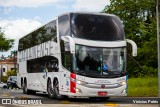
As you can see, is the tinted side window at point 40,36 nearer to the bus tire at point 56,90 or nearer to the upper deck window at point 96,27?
the upper deck window at point 96,27

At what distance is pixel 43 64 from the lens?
24859 mm

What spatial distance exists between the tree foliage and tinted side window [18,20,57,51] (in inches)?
748

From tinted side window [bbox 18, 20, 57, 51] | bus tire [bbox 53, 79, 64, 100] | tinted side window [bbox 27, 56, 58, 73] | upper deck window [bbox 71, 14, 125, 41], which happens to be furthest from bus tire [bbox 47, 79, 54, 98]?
upper deck window [bbox 71, 14, 125, 41]

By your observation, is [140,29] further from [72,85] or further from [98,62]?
[72,85]

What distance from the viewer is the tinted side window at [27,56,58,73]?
22.7 meters

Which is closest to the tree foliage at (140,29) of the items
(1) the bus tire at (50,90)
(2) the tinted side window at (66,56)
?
(1) the bus tire at (50,90)

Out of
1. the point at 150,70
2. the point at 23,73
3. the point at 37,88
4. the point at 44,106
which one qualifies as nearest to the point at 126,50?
the point at 44,106

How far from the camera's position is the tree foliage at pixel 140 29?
49.1 metres

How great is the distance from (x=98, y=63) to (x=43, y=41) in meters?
5.44

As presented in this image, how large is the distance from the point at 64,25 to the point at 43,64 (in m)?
4.08

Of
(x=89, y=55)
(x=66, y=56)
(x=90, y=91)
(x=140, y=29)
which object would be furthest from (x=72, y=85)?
(x=140, y=29)

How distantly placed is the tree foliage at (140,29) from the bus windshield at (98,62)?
2598 cm

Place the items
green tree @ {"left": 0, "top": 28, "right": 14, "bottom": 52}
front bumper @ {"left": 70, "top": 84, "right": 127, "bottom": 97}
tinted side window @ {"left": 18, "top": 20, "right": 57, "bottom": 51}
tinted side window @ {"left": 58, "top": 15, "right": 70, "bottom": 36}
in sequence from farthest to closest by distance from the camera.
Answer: green tree @ {"left": 0, "top": 28, "right": 14, "bottom": 52}
tinted side window @ {"left": 18, "top": 20, "right": 57, "bottom": 51}
tinted side window @ {"left": 58, "top": 15, "right": 70, "bottom": 36}
front bumper @ {"left": 70, "top": 84, "right": 127, "bottom": 97}

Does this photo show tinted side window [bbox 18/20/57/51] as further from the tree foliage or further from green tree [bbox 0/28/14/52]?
green tree [bbox 0/28/14/52]
